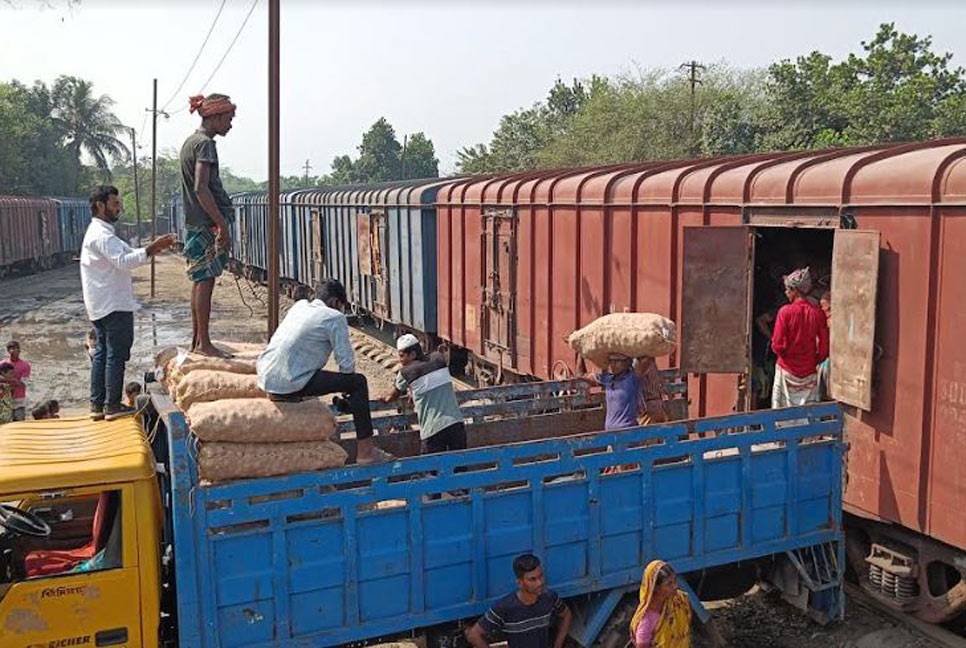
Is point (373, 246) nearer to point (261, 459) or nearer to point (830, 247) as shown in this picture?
point (830, 247)

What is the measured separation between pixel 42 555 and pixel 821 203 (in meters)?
5.67

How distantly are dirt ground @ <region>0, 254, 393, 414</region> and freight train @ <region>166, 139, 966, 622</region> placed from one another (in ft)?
15.1

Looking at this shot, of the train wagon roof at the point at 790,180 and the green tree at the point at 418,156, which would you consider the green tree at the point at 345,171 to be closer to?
the green tree at the point at 418,156

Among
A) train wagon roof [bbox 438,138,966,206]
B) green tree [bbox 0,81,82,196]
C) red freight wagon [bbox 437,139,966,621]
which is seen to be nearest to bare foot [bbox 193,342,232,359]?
red freight wagon [bbox 437,139,966,621]

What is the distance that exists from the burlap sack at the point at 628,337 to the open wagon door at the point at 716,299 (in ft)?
3.70

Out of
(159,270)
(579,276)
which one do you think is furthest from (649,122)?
(579,276)

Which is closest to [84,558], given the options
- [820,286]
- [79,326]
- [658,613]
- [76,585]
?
[76,585]

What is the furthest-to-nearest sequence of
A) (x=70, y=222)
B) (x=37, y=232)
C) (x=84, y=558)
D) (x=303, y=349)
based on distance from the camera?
(x=70, y=222), (x=37, y=232), (x=303, y=349), (x=84, y=558)

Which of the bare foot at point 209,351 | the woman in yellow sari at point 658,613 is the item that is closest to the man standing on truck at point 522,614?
the woman in yellow sari at point 658,613

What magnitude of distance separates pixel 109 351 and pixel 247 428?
201 centimetres

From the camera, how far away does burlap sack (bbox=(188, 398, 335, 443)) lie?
4.67 metres

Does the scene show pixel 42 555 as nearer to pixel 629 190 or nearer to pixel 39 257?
pixel 629 190

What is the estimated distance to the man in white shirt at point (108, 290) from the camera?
6117mm

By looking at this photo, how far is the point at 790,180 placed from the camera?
7406 millimetres
